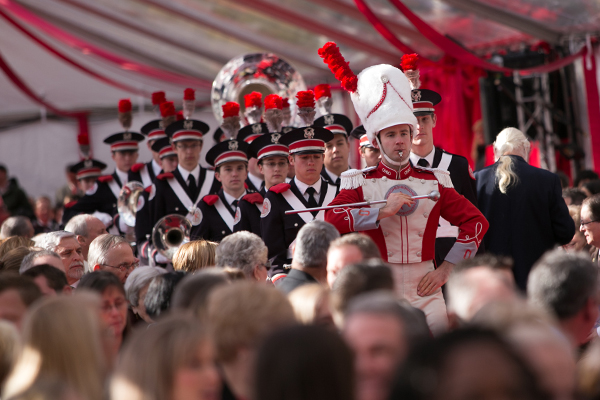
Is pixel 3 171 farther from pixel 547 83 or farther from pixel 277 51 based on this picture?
pixel 547 83

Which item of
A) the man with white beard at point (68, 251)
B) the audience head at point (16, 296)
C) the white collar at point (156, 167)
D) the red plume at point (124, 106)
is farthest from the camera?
the red plume at point (124, 106)

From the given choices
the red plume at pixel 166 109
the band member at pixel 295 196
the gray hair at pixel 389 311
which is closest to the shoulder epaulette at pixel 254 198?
the band member at pixel 295 196

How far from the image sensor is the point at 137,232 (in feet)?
20.6

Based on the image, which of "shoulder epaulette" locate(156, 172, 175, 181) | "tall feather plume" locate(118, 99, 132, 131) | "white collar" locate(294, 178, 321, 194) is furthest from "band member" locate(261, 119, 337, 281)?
"tall feather plume" locate(118, 99, 132, 131)

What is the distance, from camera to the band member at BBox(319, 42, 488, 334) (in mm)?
4012

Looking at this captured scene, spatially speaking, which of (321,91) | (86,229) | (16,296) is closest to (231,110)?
(321,91)

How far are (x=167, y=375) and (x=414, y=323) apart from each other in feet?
2.23

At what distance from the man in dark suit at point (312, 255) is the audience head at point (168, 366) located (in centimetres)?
123

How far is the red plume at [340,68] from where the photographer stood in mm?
4359

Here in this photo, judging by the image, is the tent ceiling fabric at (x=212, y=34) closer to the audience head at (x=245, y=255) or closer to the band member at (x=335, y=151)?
the band member at (x=335, y=151)

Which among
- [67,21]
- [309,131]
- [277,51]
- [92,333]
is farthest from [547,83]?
[92,333]

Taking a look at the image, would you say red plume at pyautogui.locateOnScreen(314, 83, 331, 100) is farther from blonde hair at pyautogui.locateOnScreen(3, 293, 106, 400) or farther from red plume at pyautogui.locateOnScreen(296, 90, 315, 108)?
blonde hair at pyautogui.locateOnScreen(3, 293, 106, 400)

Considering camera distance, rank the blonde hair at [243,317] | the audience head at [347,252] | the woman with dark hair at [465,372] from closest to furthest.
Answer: the woman with dark hair at [465,372] < the blonde hair at [243,317] < the audience head at [347,252]

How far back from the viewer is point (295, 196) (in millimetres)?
4930
